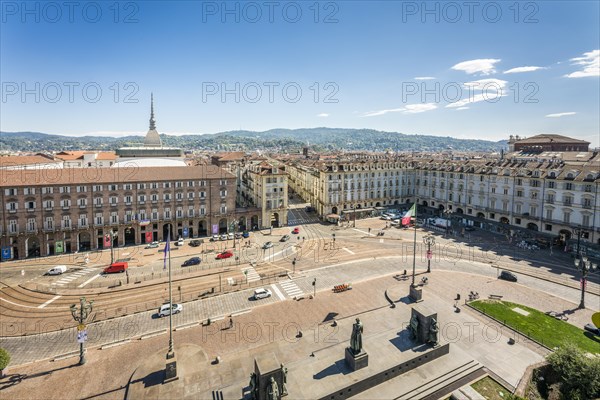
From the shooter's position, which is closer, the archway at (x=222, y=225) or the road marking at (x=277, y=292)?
the road marking at (x=277, y=292)

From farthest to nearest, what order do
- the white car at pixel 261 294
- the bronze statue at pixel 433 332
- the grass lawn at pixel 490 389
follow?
the white car at pixel 261 294, the bronze statue at pixel 433 332, the grass lawn at pixel 490 389

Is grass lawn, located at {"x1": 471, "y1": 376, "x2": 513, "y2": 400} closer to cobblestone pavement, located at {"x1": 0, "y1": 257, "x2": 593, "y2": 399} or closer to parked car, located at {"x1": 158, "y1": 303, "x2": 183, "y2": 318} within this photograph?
cobblestone pavement, located at {"x1": 0, "y1": 257, "x2": 593, "y2": 399}

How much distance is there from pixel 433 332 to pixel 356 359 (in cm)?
912

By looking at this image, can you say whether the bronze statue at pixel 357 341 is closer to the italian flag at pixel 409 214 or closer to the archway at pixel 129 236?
the italian flag at pixel 409 214

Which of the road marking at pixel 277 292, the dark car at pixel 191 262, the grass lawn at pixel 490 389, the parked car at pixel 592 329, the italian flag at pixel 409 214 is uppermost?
the italian flag at pixel 409 214

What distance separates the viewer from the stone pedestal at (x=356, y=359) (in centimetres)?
2986

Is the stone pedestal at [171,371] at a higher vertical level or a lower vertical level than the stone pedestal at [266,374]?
lower

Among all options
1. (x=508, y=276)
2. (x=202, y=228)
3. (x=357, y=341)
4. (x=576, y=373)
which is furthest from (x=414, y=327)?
(x=202, y=228)

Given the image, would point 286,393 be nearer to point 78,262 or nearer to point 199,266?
point 199,266

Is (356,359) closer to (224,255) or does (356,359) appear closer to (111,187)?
(224,255)

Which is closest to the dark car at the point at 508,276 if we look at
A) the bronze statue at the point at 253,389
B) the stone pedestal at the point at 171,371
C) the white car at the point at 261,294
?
the white car at the point at 261,294

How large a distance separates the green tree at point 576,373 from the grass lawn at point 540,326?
20.9ft

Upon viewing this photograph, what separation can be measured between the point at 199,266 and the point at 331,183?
168 ft

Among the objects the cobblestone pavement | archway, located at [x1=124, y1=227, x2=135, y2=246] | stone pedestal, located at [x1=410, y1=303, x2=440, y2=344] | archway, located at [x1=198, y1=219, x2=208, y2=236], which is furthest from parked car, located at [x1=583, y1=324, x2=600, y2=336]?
archway, located at [x1=124, y1=227, x2=135, y2=246]
